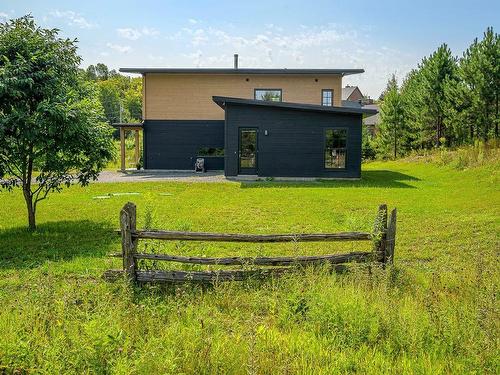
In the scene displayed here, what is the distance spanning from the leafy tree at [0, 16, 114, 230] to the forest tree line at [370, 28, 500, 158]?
2413 cm

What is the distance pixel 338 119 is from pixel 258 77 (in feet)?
28.3

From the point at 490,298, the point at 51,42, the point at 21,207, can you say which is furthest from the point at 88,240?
the point at 490,298

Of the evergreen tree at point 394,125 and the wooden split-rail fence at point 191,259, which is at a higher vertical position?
the evergreen tree at point 394,125

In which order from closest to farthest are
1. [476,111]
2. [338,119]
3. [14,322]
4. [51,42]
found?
[14,322] → [51,42] → [338,119] → [476,111]

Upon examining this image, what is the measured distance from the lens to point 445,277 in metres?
6.29

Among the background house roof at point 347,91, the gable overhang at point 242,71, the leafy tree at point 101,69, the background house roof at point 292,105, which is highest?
the leafy tree at point 101,69

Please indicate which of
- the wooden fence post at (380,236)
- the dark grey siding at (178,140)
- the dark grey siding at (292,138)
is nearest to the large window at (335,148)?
the dark grey siding at (292,138)

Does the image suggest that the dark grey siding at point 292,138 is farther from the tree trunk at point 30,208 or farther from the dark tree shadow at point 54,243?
the tree trunk at point 30,208

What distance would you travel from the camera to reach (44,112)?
29.0 feet

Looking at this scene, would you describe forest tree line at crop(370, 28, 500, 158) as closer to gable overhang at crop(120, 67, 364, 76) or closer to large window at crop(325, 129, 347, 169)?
gable overhang at crop(120, 67, 364, 76)

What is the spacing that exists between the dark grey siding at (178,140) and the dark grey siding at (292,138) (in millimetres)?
6186

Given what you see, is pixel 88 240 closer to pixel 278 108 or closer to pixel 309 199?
pixel 309 199

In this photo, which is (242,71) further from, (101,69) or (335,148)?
(101,69)

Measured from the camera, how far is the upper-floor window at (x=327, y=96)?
2889 cm
